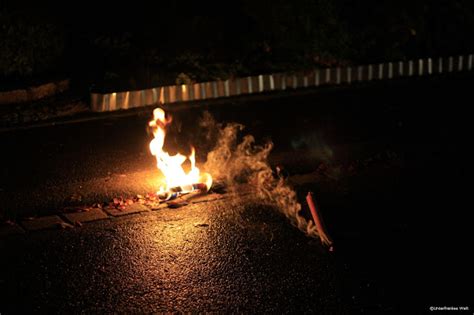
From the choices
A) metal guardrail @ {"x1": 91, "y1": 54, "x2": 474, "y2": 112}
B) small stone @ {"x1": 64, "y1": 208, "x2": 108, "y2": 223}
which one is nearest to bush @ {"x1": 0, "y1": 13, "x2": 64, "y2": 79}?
metal guardrail @ {"x1": 91, "y1": 54, "x2": 474, "y2": 112}

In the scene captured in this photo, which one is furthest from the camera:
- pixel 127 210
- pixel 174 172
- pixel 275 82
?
pixel 275 82

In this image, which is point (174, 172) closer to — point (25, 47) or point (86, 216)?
point (86, 216)

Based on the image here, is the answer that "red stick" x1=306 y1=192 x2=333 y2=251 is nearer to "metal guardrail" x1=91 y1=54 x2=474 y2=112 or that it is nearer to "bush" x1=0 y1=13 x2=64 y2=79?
"metal guardrail" x1=91 y1=54 x2=474 y2=112

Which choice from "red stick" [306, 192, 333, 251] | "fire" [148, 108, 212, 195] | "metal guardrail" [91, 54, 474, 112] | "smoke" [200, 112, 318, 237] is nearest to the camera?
"red stick" [306, 192, 333, 251]

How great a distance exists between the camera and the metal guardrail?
13.5 m

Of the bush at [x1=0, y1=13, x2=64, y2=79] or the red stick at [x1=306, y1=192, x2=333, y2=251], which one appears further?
the bush at [x1=0, y1=13, x2=64, y2=79]

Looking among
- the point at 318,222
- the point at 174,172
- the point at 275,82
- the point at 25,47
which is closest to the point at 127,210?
the point at 174,172

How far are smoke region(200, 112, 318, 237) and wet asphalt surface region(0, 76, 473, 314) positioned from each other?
6.7 inches

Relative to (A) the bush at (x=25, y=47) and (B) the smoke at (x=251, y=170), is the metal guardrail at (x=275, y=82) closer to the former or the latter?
(A) the bush at (x=25, y=47)

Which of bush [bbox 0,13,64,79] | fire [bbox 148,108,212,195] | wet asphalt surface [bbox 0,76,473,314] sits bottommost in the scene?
wet asphalt surface [bbox 0,76,473,314]

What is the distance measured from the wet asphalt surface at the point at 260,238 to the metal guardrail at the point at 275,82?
312 centimetres

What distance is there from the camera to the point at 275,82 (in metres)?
15.5

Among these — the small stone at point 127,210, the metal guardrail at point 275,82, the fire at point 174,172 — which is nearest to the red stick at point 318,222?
the fire at point 174,172

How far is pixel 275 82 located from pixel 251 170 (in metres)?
7.65
